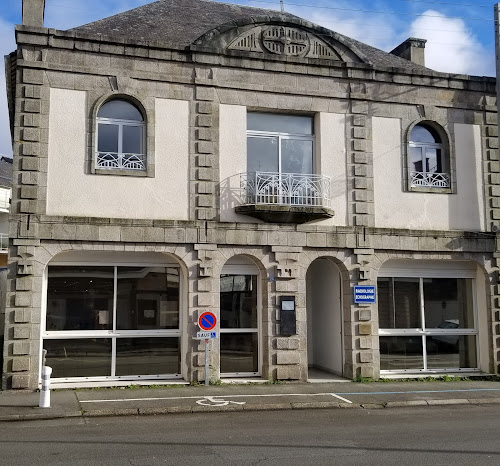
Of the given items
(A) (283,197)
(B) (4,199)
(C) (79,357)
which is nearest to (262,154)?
Result: (A) (283,197)

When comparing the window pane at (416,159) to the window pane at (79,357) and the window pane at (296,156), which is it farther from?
the window pane at (79,357)

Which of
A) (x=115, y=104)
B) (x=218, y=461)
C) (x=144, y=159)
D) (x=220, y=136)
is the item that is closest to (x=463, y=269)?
(x=220, y=136)

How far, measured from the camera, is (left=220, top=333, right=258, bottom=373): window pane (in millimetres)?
14406

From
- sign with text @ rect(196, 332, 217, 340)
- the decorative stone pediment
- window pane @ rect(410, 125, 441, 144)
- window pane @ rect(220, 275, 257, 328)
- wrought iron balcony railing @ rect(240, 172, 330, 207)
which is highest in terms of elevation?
the decorative stone pediment

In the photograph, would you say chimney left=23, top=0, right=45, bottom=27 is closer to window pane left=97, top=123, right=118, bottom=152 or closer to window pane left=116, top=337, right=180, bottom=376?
window pane left=97, top=123, right=118, bottom=152

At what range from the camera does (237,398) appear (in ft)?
40.0

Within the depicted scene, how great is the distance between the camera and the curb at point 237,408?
34.0 feet

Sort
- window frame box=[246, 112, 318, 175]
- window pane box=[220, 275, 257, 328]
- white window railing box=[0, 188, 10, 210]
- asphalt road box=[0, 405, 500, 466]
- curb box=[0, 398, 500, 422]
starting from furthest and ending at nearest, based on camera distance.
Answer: white window railing box=[0, 188, 10, 210], window frame box=[246, 112, 318, 175], window pane box=[220, 275, 257, 328], curb box=[0, 398, 500, 422], asphalt road box=[0, 405, 500, 466]

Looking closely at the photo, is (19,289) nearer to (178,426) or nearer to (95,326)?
(95,326)

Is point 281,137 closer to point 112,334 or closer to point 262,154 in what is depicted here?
point 262,154

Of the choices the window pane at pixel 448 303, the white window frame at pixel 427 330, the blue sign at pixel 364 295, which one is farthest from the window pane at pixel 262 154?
the window pane at pixel 448 303

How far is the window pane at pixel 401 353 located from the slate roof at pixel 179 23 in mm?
6650

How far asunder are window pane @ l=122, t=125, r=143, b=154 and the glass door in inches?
136

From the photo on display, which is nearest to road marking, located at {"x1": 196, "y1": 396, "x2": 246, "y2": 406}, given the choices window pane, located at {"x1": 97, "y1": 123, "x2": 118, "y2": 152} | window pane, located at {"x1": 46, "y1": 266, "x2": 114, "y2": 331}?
window pane, located at {"x1": 46, "y1": 266, "x2": 114, "y2": 331}
